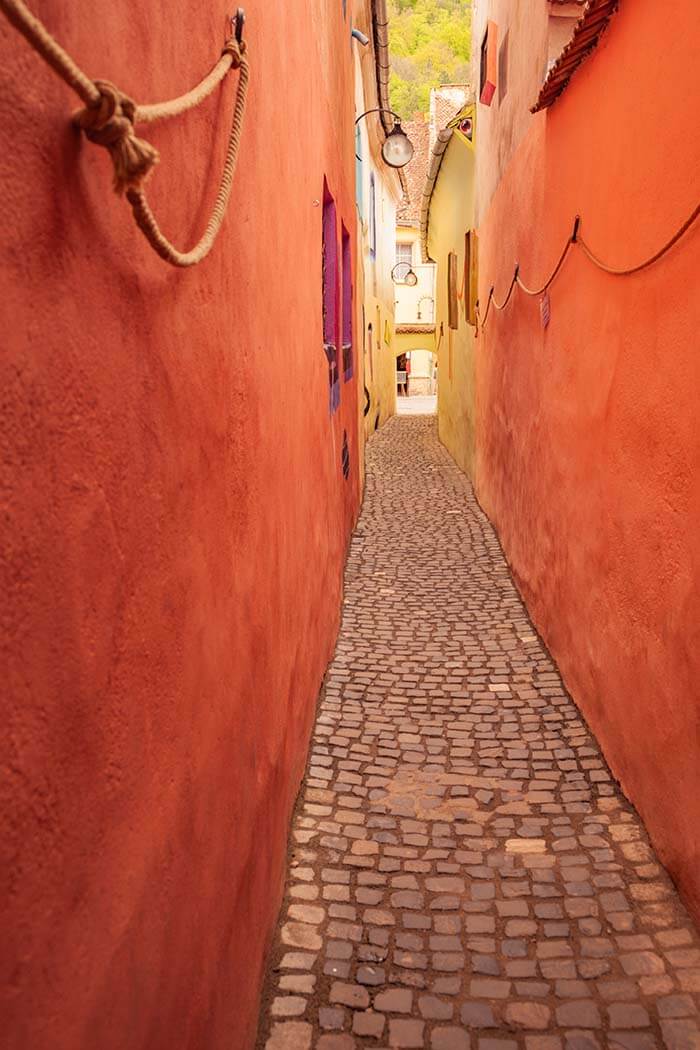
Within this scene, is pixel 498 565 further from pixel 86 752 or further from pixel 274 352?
pixel 86 752

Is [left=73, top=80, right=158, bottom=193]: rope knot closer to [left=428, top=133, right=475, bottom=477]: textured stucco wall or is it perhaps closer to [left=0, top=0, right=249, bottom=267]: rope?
[left=0, top=0, right=249, bottom=267]: rope

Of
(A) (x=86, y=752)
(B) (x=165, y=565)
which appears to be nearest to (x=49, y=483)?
(A) (x=86, y=752)

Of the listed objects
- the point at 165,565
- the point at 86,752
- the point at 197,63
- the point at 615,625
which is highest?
the point at 197,63

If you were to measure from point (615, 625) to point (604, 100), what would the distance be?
3.01m

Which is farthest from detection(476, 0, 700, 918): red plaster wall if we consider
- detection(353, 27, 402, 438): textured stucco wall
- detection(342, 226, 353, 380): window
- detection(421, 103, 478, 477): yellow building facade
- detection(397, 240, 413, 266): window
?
detection(397, 240, 413, 266): window

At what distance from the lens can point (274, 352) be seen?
11.9 feet

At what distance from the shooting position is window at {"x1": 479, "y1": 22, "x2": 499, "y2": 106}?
941 centimetres

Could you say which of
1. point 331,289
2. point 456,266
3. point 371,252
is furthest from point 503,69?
point 371,252

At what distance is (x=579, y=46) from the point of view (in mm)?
4781

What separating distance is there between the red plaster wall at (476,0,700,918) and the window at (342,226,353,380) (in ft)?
8.45

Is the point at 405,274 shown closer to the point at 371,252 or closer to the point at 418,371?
the point at 418,371

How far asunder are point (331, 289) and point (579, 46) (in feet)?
9.79

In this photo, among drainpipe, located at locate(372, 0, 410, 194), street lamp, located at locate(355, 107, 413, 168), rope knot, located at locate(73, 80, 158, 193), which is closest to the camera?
rope knot, located at locate(73, 80, 158, 193)

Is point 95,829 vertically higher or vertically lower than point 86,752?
lower
